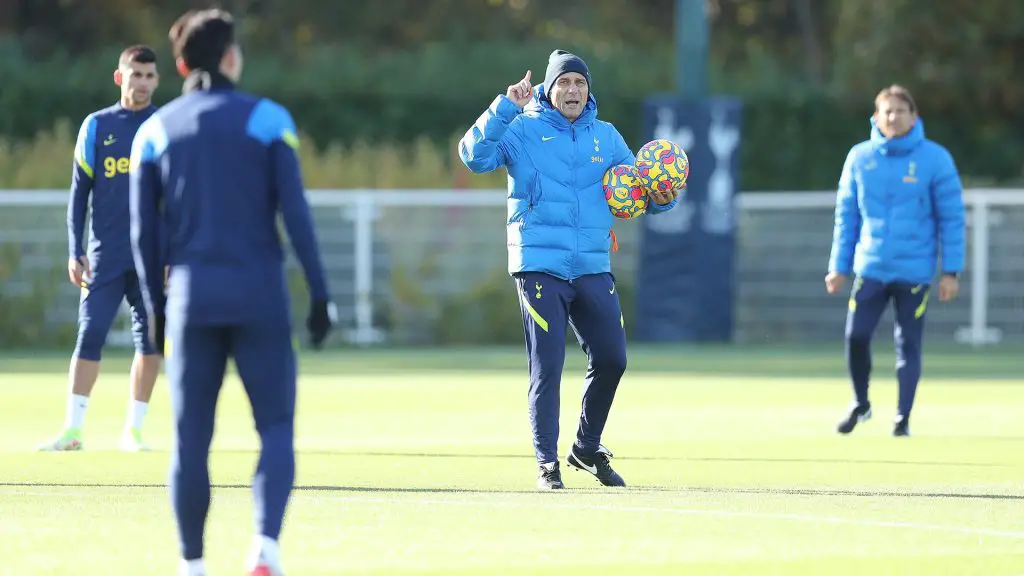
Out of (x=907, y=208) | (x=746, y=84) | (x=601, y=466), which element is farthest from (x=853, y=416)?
(x=746, y=84)

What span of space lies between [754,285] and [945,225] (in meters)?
12.6

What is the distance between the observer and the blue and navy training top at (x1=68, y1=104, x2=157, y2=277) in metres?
12.5

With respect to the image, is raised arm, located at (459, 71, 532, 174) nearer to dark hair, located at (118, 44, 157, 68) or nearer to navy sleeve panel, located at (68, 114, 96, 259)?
dark hair, located at (118, 44, 157, 68)

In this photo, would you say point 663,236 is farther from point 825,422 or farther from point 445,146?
point 825,422

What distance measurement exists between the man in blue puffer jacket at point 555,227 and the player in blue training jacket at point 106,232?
2.60 metres

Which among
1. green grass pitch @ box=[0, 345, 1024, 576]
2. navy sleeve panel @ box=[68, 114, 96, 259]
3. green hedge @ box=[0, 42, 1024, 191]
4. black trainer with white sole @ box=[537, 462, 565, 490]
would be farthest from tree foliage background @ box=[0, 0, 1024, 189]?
black trainer with white sole @ box=[537, 462, 565, 490]

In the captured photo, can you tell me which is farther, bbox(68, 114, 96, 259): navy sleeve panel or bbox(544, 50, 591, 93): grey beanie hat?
bbox(68, 114, 96, 259): navy sleeve panel

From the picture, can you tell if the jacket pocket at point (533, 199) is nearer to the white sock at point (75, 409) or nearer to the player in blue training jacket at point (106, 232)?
the player in blue training jacket at point (106, 232)

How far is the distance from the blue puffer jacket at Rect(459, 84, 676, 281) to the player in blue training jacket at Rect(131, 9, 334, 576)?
3.24 metres

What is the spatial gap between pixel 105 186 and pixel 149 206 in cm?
499

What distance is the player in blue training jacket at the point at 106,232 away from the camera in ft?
41.0

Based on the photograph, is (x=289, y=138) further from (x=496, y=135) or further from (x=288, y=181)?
(x=496, y=135)

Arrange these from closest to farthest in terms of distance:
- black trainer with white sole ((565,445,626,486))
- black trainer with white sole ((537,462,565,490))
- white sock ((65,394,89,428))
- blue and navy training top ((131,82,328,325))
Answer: blue and navy training top ((131,82,328,325))
black trainer with white sole ((537,462,565,490))
black trainer with white sole ((565,445,626,486))
white sock ((65,394,89,428))

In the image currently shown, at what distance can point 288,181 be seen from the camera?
7.56 meters
